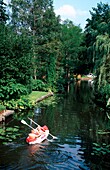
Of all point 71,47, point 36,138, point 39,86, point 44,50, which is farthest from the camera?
point 71,47

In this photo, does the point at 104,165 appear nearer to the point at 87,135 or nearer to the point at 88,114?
the point at 87,135

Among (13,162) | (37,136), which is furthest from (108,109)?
(13,162)

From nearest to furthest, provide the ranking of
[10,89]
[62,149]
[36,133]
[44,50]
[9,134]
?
[62,149] → [36,133] → [9,134] → [10,89] → [44,50]

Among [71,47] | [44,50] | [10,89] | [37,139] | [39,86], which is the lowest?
[37,139]

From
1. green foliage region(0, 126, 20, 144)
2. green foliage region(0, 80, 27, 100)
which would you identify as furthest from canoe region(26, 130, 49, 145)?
green foliage region(0, 80, 27, 100)

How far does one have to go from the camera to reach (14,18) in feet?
136

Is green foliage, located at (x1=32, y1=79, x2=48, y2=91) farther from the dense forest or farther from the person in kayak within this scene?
the person in kayak

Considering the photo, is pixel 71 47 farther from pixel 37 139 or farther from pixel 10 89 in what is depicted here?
pixel 37 139

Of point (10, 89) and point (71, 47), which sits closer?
point (10, 89)

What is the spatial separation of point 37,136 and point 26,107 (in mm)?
9200

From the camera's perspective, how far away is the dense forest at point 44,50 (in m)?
21.2

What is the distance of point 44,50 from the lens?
40125mm

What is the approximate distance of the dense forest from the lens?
2117 centimetres

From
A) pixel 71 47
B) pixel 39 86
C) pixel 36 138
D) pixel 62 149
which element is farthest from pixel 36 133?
pixel 71 47
